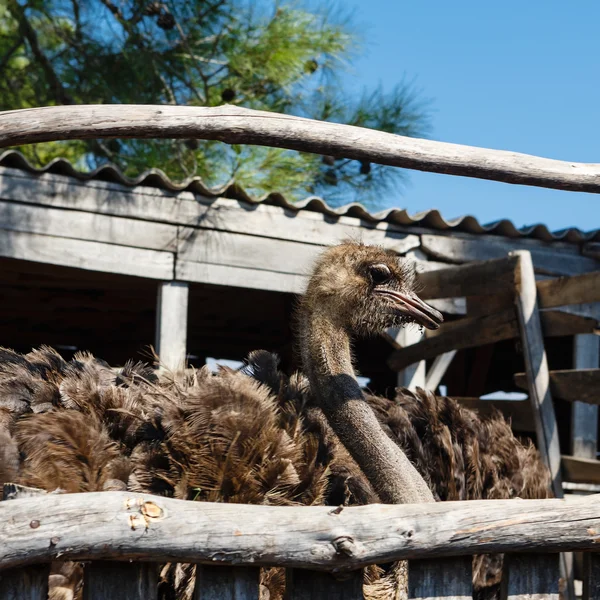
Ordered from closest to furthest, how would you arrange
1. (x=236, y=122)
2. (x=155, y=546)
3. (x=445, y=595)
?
(x=155, y=546) → (x=445, y=595) → (x=236, y=122)

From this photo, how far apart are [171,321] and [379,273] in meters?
3.08

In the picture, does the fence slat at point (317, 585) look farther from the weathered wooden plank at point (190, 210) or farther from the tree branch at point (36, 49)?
the tree branch at point (36, 49)

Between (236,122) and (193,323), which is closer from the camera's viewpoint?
(236,122)

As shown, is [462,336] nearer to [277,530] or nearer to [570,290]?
[570,290]

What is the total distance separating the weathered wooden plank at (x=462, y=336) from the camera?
5.50 metres

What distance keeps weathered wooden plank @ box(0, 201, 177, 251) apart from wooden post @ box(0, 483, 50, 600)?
4183 millimetres

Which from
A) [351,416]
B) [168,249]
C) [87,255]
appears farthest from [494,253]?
[351,416]

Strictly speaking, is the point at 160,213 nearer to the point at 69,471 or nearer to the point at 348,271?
the point at 348,271

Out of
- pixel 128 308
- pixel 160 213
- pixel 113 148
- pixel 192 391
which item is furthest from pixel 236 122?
pixel 113 148

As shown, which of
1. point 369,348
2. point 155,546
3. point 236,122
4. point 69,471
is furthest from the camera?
point 369,348

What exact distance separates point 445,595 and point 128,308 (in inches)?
242

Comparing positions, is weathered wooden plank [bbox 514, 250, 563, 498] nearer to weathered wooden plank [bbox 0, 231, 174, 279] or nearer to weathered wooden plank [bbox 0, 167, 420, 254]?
weathered wooden plank [bbox 0, 167, 420, 254]

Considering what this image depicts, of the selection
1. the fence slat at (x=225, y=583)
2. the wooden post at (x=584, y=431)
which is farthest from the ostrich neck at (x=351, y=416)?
the wooden post at (x=584, y=431)

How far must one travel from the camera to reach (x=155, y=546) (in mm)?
1766
